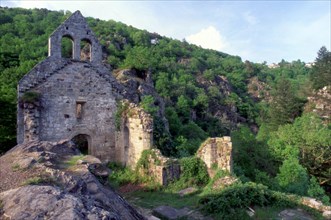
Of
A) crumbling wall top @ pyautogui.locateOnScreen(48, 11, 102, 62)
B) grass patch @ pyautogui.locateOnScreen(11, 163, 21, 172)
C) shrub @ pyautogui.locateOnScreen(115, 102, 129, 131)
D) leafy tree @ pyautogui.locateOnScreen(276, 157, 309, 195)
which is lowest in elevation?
leafy tree @ pyautogui.locateOnScreen(276, 157, 309, 195)

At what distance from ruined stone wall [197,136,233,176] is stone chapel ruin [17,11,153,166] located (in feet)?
8.28

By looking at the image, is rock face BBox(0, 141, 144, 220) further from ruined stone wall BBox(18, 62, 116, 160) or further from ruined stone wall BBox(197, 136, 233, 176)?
ruined stone wall BBox(18, 62, 116, 160)

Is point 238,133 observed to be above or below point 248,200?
above

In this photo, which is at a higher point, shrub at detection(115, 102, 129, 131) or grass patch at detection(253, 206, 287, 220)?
shrub at detection(115, 102, 129, 131)

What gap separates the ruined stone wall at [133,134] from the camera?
14.1 meters

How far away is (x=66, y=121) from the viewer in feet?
50.0

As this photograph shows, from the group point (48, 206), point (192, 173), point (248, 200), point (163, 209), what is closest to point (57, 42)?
point (192, 173)

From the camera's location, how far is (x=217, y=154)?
1250 centimetres

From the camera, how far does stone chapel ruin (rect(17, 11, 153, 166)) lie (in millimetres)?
14250

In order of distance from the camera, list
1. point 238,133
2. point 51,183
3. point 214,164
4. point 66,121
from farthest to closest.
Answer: point 238,133 → point 66,121 → point 214,164 → point 51,183

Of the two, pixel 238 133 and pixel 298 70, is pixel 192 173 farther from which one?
pixel 298 70

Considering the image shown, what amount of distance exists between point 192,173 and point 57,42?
8.38 metres

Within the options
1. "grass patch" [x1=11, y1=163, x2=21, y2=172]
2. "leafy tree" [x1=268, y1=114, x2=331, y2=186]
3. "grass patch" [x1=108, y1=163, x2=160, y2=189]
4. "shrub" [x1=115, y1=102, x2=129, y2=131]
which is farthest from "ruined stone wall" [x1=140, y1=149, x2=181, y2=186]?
"leafy tree" [x1=268, y1=114, x2=331, y2=186]

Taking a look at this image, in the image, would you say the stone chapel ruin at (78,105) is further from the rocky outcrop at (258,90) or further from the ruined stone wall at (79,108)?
the rocky outcrop at (258,90)
